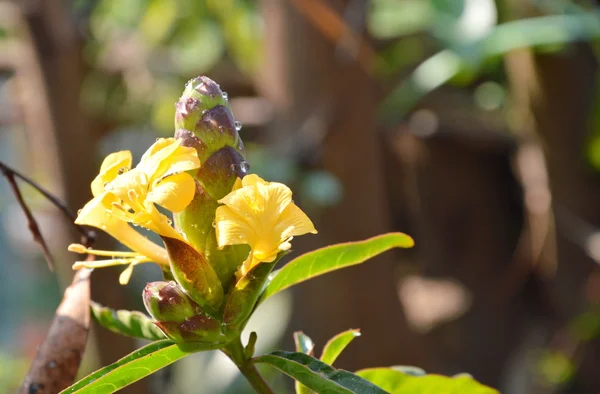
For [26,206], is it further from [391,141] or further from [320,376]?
[391,141]

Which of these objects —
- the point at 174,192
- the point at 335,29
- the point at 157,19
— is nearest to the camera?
the point at 174,192

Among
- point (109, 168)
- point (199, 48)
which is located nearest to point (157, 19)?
point (199, 48)

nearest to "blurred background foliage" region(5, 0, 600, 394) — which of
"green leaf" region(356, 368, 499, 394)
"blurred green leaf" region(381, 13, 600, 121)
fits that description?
"blurred green leaf" region(381, 13, 600, 121)

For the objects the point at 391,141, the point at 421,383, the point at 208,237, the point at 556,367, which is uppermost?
the point at 208,237

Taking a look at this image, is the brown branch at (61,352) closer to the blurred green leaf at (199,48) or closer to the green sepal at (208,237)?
the green sepal at (208,237)

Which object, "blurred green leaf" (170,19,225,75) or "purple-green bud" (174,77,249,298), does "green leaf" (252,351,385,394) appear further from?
"blurred green leaf" (170,19,225,75)

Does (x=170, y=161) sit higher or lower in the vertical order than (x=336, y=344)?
higher

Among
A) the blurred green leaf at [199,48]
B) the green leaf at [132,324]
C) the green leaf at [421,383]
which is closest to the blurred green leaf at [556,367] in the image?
the blurred green leaf at [199,48]

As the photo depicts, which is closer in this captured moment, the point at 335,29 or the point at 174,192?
the point at 174,192

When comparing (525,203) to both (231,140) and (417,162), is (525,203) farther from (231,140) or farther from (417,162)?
(231,140)
